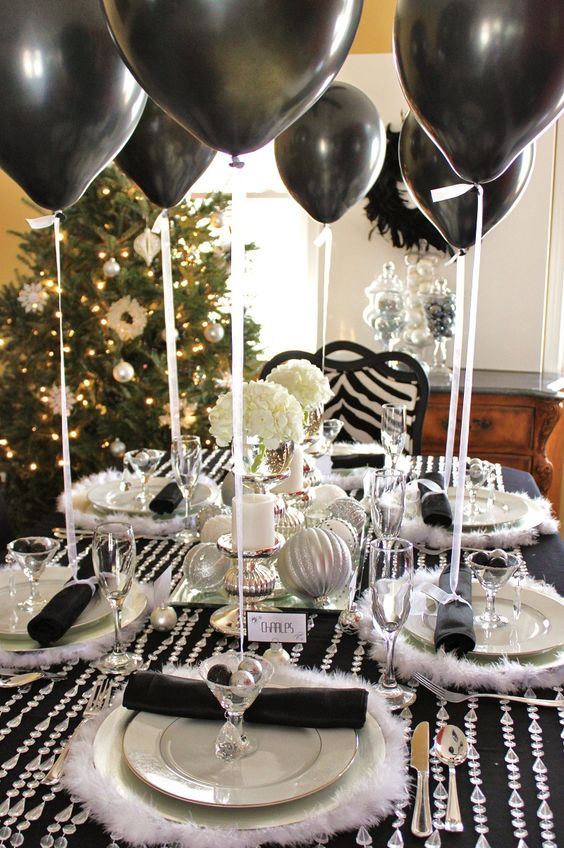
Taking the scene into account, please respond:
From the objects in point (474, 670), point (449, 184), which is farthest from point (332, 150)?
point (474, 670)

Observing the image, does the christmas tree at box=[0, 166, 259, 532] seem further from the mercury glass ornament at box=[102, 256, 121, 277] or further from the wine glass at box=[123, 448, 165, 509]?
the wine glass at box=[123, 448, 165, 509]

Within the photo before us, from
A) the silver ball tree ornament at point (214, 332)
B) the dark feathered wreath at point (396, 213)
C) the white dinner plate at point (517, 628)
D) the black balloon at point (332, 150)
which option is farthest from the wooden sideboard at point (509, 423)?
the white dinner plate at point (517, 628)

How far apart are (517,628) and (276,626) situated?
13.7 inches

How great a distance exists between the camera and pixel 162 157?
5.21ft

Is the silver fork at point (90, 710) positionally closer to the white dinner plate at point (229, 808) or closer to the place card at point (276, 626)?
the white dinner plate at point (229, 808)

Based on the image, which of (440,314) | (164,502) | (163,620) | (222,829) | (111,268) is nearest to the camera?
(222,829)

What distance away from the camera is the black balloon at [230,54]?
2.82 ft

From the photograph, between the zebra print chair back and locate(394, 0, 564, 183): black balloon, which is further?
the zebra print chair back

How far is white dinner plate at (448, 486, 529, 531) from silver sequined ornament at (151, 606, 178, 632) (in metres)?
0.65

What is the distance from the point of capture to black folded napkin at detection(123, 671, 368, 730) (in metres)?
0.91

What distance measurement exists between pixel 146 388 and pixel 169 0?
7.82 feet

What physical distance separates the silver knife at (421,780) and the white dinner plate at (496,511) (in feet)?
2.41

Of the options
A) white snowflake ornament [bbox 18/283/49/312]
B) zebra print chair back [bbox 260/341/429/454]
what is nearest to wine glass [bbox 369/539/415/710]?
zebra print chair back [bbox 260/341/429/454]

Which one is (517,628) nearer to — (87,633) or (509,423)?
(87,633)
